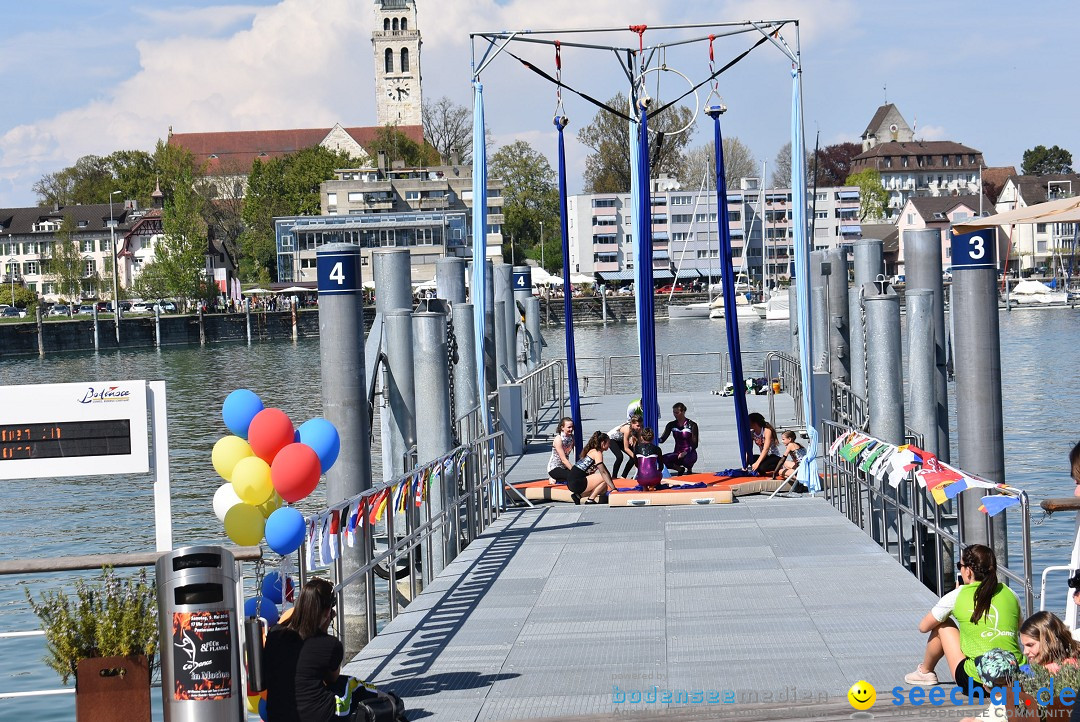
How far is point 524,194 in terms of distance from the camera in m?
140

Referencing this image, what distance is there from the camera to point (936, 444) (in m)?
16.6

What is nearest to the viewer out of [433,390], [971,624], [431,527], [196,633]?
[196,633]

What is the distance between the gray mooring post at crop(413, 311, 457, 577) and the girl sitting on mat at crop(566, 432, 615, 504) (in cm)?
263

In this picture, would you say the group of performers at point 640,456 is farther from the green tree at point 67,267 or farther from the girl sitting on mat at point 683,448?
the green tree at point 67,267

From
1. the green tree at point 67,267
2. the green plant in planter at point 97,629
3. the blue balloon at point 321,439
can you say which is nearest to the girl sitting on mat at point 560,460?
the blue balloon at point 321,439

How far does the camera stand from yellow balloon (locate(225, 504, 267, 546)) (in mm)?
10352

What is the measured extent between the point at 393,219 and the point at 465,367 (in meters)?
106

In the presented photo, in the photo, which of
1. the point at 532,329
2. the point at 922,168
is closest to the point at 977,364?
the point at 532,329

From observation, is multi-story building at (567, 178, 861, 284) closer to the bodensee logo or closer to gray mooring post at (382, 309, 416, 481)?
gray mooring post at (382, 309, 416, 481)

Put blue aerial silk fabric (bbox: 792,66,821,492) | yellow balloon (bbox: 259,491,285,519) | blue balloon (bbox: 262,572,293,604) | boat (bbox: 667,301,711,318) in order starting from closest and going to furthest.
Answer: blue balloon (bbox: 262,572,293,604) < yellow balloon (bbox: 259,491,285,519) < blue aerial silk fabric (bbox: 792,66,821,492) < boat (bbox: 667,301,711,318)

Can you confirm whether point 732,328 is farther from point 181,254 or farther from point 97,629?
point 181,254

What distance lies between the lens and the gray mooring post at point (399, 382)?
1570 centimetres

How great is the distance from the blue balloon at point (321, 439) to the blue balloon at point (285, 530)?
4.96 ft

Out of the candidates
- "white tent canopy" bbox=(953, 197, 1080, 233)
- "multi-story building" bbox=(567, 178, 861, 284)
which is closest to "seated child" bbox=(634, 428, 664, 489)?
"white tent canopy" bbox=(953, 197, 1080, 233)
